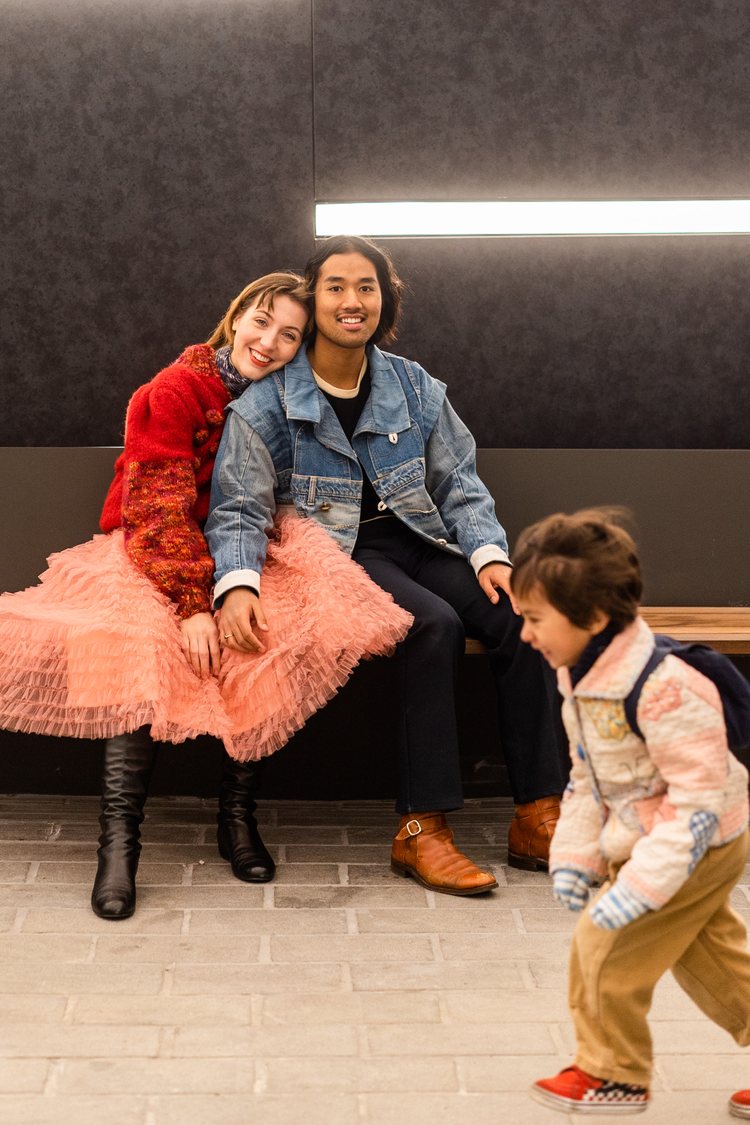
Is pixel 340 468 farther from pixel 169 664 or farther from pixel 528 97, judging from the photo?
pixel 528 97

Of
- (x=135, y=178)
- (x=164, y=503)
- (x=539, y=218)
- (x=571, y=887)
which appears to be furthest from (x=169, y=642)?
(x=539, y=218)

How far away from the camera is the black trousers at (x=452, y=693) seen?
9.32 ft

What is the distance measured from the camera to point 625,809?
1.69 meters

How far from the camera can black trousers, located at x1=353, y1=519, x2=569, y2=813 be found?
2.84 m

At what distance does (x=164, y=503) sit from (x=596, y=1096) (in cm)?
170

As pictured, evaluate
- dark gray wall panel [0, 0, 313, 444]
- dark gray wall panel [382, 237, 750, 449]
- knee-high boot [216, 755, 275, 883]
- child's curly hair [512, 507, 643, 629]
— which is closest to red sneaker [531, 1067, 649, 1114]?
child's curly hair [512, 507, 643, 629]

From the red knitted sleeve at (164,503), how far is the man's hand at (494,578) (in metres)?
0.67

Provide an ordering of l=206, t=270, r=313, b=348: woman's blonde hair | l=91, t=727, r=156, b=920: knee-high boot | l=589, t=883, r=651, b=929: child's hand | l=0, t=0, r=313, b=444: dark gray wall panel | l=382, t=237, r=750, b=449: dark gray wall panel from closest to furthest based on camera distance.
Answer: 1. l=589, t=883, r=651, b=929: child's hand
2. l=91, t=727, r=156, b=920: knee-high boot
3. l=206, t=270, r=313, b=348: woman's blonde hair
4. l=0, t=0, r=313, b=444: dark gray wall panel
5. l=382, t=237, r=750, b=449: dark gray wall panel

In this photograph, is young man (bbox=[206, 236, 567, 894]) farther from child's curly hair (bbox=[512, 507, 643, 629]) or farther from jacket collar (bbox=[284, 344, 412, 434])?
child's curly hair (bbox=[512, 507, 643, 629])

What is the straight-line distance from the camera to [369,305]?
10.2ft

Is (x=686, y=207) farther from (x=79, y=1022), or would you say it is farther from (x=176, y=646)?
(x=79, y=1022)

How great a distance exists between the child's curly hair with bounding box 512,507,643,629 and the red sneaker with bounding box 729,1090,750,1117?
2.50 ft

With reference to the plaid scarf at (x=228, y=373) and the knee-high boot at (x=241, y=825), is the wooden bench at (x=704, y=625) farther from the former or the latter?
the plaid scarf at (x=228, y=373)

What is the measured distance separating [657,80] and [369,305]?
4.25 ft
